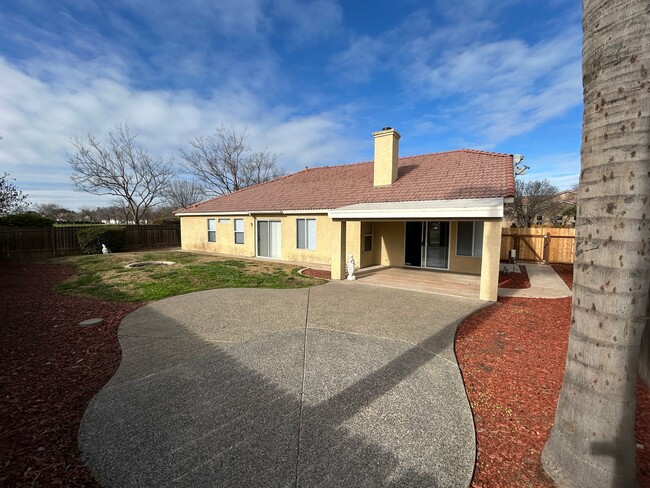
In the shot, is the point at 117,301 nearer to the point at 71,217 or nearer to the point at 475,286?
the point at 475,286

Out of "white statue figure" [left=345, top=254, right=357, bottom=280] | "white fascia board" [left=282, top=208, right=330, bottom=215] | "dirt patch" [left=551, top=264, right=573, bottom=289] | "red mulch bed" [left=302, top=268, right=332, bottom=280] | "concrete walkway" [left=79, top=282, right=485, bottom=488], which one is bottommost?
"dirt patch" [left=551, top=264, right=573, bottom=289]

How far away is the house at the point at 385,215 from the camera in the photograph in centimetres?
894

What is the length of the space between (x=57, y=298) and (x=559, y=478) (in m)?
10.2

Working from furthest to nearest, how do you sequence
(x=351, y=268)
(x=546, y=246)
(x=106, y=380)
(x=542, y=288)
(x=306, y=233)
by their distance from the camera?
(x=546, y=246) < (x=306, y=233) < (x=351, y=268) < (x=542, y=288) < (x=106, y=380)

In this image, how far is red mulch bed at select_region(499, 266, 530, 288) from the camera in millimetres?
9461

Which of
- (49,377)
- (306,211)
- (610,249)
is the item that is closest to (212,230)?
(306,211)

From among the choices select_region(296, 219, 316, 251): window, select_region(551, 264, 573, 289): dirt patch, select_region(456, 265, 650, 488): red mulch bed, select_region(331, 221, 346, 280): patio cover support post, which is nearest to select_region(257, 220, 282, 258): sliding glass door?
select_region(296, 219, 316, 251): window

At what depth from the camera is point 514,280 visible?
10.2 m

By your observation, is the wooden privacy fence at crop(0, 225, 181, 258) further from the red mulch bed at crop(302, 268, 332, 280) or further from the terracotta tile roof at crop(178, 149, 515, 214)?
the red mulch bed at crop(302, 268, 332, 280)

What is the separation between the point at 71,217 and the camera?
5781 centimetres

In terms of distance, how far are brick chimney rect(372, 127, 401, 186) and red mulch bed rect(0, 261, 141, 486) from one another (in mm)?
A: 10367

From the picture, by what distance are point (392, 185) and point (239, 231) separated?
28.7 feet

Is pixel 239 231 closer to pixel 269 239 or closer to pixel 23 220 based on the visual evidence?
pixel 269 239

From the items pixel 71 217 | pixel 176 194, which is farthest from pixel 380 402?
pixel 71 217
